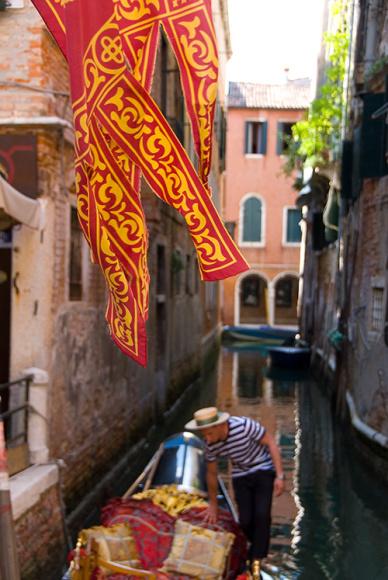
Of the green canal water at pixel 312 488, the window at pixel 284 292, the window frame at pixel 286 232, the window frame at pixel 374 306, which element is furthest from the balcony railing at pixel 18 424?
the window at pixel 284 292

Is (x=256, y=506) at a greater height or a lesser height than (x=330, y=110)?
lesser

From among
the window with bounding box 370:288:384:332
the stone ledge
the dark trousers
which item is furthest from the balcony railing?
the window with bounding box 370:288:384:332

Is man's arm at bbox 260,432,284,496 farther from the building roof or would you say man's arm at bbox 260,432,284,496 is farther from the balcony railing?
the building roof

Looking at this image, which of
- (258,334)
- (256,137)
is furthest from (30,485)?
(256,137)

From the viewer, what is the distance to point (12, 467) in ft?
16.7

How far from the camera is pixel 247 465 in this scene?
4703mm

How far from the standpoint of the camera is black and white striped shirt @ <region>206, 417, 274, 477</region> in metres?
4.59

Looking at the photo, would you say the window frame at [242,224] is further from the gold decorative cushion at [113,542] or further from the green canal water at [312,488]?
the gold decorative cushion at [113,542]

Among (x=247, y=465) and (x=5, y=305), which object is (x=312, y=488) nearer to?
(x=247, y=465)

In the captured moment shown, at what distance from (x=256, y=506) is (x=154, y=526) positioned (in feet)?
2.70

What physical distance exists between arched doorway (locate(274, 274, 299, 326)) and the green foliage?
46.0 feet

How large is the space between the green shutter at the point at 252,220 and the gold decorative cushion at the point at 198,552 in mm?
23641

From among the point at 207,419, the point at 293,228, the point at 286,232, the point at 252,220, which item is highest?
the point at 252,220

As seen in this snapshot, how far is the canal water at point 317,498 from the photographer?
5.86 metres
